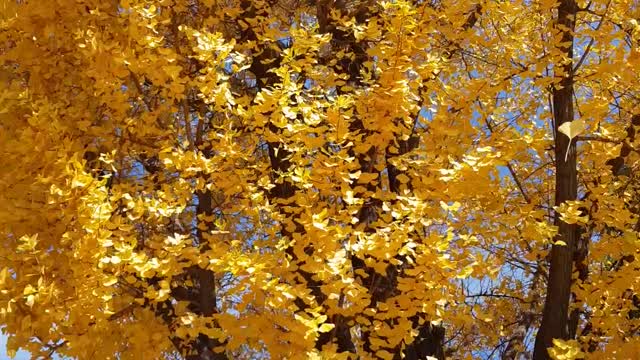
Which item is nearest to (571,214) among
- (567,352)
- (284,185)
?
(567,352)

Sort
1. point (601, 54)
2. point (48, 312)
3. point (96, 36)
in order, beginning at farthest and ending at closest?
point (601, 54) < point (96, 36) < point (48, 312)

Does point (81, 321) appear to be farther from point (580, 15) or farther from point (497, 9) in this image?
point (580, 15)

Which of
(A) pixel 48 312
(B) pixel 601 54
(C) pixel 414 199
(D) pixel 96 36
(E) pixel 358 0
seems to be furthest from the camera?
(B) pixel 601 54

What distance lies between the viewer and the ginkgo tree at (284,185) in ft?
11.4

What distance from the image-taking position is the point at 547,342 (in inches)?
187

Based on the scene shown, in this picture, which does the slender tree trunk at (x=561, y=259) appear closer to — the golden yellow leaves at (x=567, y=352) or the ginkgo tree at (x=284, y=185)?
the ginkgo tree at (x=284, y=185)

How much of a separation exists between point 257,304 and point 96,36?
2.04 meters

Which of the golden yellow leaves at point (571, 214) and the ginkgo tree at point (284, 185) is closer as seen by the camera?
the ginkgo tree at point (284, 185)

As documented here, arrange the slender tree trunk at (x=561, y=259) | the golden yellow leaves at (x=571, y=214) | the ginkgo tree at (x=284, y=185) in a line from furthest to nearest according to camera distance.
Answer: the slender tree trunk at (x=561, y=259), the golden yellow leaves at (x=571, y=214), the ginkgo tree at (x=284, y=185)

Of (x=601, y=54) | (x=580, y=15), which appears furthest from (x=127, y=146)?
(x=601, y=54)

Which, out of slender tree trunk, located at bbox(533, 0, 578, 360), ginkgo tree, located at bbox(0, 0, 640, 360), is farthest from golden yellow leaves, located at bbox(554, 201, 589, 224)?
slender tree trunk, located at bbox(533, 0, 578, 360)

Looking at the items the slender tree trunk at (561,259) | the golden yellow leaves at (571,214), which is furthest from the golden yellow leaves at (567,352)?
the slender tree trunk at (561,259)

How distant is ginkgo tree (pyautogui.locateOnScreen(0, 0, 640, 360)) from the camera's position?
3.47 meters

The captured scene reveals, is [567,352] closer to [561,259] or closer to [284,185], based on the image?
[561,259]
